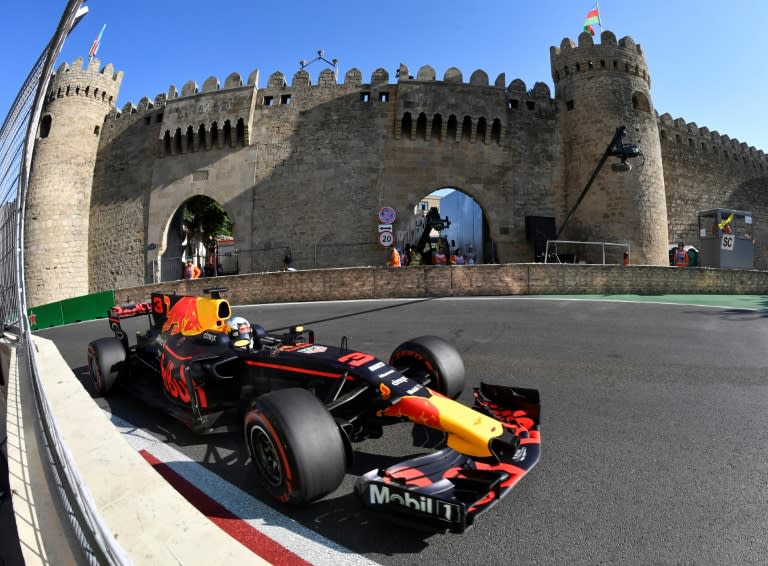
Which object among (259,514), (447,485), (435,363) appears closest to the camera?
(447,485)

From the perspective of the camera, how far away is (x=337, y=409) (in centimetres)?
268

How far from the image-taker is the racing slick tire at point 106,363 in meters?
4.23

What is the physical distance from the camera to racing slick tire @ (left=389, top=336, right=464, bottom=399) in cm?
336

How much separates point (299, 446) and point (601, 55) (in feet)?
79.7

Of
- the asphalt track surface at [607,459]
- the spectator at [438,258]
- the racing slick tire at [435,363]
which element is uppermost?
the spectator at [438,258]

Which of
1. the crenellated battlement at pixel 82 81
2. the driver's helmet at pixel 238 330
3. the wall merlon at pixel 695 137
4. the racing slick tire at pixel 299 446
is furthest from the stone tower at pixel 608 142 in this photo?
the crenellated battlement at pixel 82 81

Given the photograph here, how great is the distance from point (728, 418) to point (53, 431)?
4.59m

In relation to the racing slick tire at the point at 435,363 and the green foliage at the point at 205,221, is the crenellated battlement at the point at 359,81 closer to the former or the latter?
the green foliage at the point at 205,221

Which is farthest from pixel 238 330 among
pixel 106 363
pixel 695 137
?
pixel 695 137

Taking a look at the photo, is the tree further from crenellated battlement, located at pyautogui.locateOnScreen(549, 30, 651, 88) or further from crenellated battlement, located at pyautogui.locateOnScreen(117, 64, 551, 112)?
crenellated battlement, located at pyautogui.locateOnScreen(549, 30, 651, 88)

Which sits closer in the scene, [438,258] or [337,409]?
[337,409]

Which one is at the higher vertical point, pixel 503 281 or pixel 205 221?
pixel 205 221

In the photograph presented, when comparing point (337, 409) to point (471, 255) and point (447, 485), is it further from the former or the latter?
point (471, 255)

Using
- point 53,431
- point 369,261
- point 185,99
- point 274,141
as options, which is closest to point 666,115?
point 369,261
